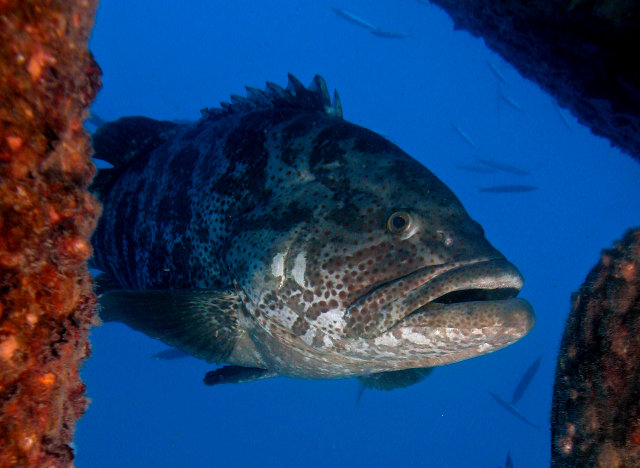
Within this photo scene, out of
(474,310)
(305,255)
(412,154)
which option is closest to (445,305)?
(474,310)

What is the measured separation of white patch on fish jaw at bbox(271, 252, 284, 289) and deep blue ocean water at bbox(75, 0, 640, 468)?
529cm

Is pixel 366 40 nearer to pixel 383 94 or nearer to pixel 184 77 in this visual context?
pixel 383 94

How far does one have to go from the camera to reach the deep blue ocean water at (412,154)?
1713 inches

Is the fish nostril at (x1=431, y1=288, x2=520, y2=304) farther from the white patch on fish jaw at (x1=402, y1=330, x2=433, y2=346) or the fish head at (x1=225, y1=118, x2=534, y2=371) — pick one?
the white patch on fish jaw at (x1=402, y1=330, x2=433, y2=346)

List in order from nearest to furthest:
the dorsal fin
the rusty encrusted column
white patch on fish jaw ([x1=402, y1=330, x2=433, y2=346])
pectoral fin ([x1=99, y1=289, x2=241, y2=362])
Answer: the rusty encrusted column < white patch on fish jaw ([x1=402, y1=330, x2=433, y2=346]) < pectoral fin ([x1=99, y1=289, x2=241, y2=362]) < the dorsal fin

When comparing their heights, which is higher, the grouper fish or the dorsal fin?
the dorsal fin

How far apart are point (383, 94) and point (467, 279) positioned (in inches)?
3863

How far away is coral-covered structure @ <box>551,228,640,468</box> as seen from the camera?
1479 millimetres

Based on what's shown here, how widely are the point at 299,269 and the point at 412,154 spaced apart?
77803mm

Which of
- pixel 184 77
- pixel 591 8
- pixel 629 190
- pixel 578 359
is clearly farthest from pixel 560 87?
pixel 184 77

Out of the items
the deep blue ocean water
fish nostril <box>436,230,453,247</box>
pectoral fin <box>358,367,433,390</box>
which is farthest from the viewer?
the deep blue ocean water

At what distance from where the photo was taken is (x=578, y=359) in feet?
5.80

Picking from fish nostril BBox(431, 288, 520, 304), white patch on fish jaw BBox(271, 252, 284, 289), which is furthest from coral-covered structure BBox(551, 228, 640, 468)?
white patch on fish jaw BBox(271, 252, 284, 289)

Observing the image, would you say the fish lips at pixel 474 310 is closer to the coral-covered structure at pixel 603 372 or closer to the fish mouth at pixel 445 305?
the fish mouth at pixel 445 305
